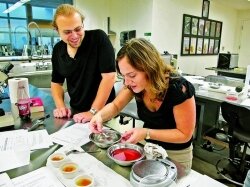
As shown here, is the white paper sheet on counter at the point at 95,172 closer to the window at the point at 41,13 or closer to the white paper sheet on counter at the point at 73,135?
the white paper sheet on counter at the point at 73,135

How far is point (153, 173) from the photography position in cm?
82

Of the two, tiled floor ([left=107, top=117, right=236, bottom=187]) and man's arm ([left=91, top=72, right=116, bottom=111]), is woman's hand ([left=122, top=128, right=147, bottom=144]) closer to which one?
man's arm ([left=91, top=72, right=116, bottom=111])

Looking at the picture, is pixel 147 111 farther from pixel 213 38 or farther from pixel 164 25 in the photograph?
pixel 213 38

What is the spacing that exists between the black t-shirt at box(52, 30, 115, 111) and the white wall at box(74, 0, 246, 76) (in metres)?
3.64

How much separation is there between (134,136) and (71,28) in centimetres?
86

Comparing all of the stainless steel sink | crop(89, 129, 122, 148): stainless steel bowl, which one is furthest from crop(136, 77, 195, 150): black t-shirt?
the stainless steel sink

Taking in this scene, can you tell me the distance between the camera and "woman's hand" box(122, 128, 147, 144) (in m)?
1.08

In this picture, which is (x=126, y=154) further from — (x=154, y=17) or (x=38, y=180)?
(x=154, y=17)

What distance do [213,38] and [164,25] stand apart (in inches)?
96.1

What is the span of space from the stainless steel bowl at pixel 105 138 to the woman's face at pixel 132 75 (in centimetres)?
29

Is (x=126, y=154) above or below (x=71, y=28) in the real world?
below

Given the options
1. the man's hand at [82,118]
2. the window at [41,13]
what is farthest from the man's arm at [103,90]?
the window at [41,13]

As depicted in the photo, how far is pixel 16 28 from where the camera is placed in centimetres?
495

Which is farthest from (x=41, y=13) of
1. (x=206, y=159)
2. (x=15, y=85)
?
(x=206, y=159)
